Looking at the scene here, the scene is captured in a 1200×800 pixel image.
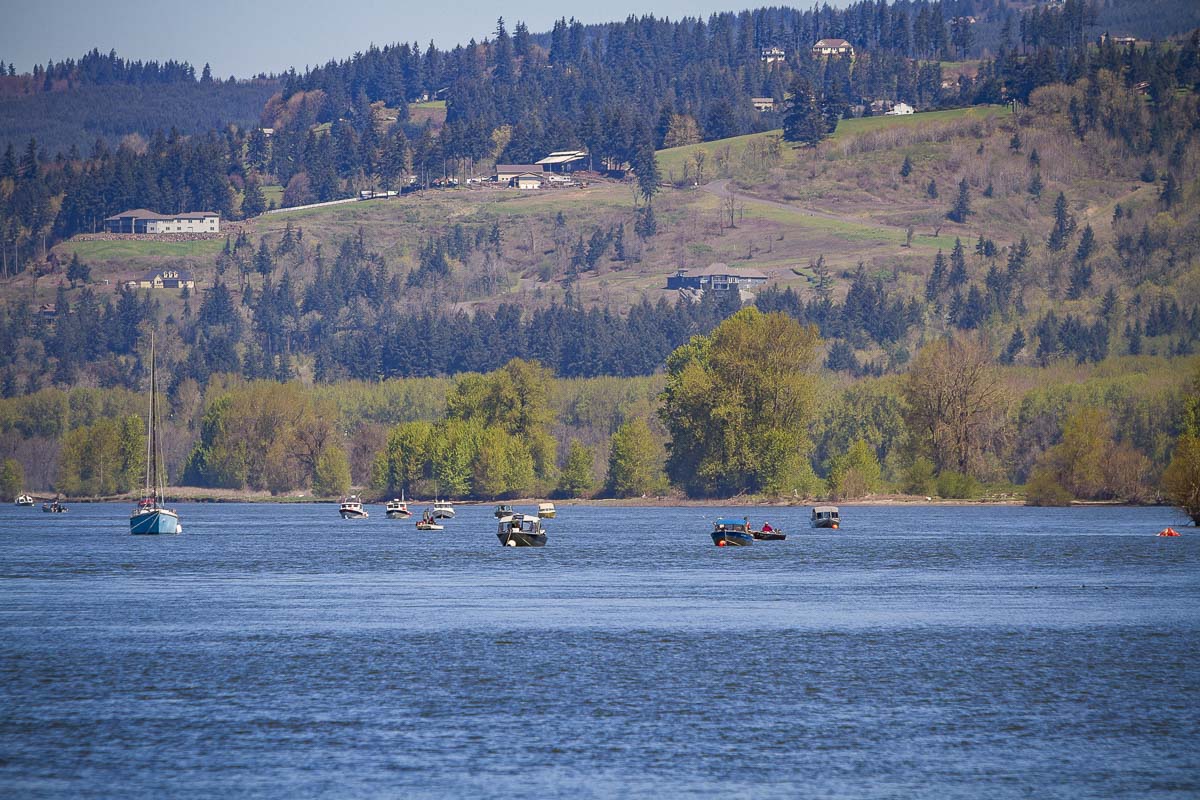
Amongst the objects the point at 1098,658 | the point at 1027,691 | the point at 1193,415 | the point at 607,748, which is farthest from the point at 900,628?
the point at 1193,415

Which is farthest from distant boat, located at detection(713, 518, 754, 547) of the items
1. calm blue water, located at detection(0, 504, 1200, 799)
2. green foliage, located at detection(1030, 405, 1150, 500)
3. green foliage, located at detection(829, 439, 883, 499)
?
green foliage, located at detection(829, 439, 883, 499)

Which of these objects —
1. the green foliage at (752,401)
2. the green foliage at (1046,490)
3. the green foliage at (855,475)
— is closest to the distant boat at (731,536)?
the green foliage at (752,401)

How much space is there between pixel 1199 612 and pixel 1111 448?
105302mm

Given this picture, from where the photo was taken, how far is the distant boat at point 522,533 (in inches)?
5251

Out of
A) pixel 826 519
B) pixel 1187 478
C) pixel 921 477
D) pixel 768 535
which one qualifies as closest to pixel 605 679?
pixel 768 535

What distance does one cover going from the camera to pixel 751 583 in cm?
9800

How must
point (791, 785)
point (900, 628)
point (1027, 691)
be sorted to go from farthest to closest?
1. point (900, 628)
2. point (1027, 691)
3. point (791, 785)

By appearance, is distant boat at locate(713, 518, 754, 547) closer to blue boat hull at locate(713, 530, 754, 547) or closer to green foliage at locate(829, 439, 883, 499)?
blue boat hull at locate(713, 530, 754, 547)

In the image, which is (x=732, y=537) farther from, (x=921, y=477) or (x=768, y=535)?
(x=921, y=477)

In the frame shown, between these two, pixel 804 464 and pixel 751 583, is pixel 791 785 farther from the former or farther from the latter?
pixel 804 464

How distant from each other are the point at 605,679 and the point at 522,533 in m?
74.5

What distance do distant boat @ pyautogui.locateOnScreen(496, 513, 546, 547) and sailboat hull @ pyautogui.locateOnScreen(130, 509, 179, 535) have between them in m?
33.5

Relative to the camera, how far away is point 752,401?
18538 centimetres

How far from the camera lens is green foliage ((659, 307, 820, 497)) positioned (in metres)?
183
